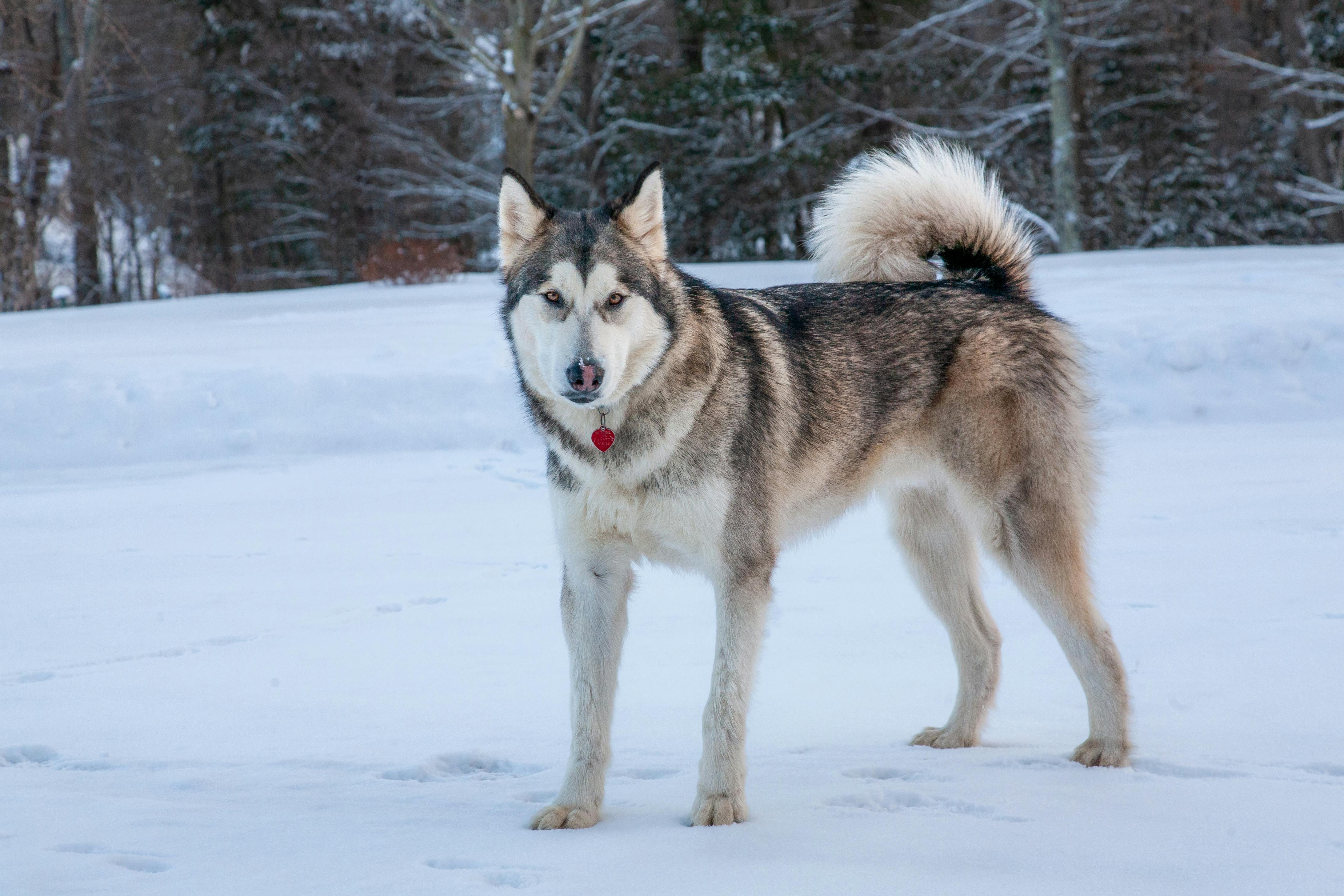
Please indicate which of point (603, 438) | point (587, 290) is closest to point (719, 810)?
point (603, 438)

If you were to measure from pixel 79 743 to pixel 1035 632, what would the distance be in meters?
3.39

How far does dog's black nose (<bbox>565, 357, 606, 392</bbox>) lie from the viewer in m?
2.76

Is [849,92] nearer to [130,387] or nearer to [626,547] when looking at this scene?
[130,387]

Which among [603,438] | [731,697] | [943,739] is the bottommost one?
[943,739]

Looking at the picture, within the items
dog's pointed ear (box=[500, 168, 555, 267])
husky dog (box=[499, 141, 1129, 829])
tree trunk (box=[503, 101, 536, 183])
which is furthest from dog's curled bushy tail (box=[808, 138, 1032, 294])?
tree trunk (box=[503, 101, 536, 183])

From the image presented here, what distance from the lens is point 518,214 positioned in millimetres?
3223

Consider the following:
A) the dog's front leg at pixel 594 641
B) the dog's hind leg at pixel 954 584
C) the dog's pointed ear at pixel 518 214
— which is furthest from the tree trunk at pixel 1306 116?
the dog's front leg at pixel 594 641

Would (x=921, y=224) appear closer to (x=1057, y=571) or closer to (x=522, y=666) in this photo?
(x=1057, y=571)

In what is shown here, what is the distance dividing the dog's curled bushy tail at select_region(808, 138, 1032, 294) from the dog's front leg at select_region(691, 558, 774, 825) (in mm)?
1542

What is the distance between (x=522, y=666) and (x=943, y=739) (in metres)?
1.52

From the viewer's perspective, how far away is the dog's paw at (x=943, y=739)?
3.53 meters

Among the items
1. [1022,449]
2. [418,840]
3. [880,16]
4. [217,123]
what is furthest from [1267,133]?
[418,840]

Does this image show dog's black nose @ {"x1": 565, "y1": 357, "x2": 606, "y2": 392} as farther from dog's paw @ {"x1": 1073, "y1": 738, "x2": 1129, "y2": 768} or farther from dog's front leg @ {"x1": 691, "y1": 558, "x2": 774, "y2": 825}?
dog's paw @ {"x1": 1073, "y1": 738, "x2": 1129, "y2": 768}

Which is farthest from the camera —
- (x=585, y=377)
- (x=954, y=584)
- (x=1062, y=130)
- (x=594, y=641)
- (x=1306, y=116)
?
(x=1306, y=116)
